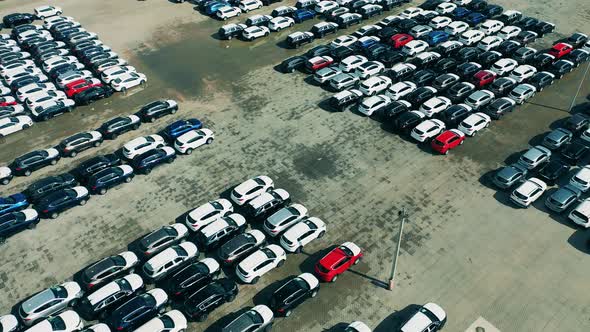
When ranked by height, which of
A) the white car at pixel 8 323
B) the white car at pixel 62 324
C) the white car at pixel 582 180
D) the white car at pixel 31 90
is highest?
the white car at pixel 31 90

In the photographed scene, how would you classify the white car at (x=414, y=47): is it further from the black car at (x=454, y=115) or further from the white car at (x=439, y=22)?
the black car at (x=454, y=115)

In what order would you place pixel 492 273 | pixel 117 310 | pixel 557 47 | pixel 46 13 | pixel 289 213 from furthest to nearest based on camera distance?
pixel 46 13
pixel 557 47
pixel 289 213
pixel 492 273
pixel 117 310

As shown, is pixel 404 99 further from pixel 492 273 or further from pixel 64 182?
pixel 64 182

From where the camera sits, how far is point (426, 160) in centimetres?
4381

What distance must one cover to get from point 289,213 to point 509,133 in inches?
1008

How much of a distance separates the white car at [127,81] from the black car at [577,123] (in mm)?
46212

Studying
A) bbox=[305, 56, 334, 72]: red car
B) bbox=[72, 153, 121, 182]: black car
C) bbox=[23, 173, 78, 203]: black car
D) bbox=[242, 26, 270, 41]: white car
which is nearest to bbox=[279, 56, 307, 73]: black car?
bbox=[305, 56, 334, 72]: red car

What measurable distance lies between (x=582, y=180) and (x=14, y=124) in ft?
176

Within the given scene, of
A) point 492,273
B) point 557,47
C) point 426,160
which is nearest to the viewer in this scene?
point 492,273

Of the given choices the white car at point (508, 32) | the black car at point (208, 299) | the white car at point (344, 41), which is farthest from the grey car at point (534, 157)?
the black car at point (208, 299)

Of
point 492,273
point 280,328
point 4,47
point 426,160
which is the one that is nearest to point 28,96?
point 4,47

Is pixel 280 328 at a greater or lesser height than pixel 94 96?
lesser

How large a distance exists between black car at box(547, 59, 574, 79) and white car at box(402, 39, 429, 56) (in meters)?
15.0

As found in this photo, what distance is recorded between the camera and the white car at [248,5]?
227 ft
